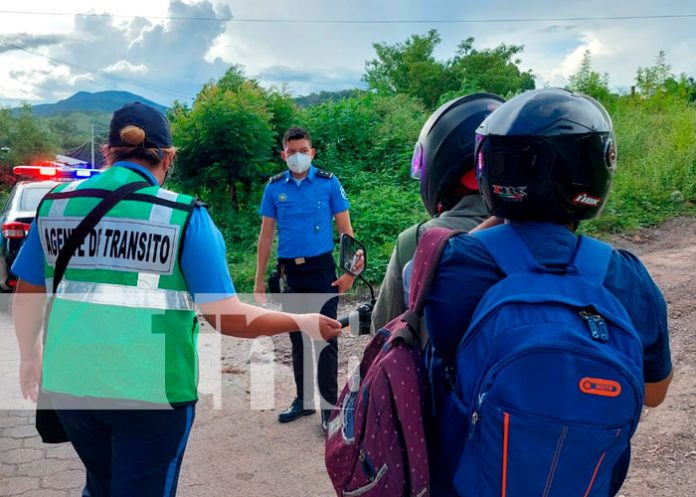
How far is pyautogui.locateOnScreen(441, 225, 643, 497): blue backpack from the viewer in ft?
3.65

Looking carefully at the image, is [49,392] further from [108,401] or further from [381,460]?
[381,460]

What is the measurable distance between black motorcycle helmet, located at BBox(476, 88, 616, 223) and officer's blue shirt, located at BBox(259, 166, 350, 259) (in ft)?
10.4

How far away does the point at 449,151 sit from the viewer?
6.16 ft

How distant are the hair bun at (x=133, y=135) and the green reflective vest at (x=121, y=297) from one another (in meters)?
0.10

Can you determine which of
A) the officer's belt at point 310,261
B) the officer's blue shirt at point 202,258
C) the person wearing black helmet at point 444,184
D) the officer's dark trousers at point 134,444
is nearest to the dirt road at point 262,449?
the officer's belt at point 310,261

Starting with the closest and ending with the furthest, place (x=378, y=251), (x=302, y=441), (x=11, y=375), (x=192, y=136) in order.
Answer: (x=302, y=441) → (x=11, y=375) → (x=378, y=251) → (x=192, y=136)

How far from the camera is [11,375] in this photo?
571cm

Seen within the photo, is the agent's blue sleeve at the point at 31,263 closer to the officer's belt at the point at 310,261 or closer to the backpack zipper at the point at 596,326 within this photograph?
the backpack zipper at the point at 596,326

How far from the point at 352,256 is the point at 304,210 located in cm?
231

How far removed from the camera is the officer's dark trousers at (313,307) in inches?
175

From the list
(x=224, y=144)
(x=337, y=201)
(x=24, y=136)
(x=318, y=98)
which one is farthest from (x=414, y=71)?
(x=24, y=136)

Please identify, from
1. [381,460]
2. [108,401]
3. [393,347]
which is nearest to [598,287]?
[393,347]

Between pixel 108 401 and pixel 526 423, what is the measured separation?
1.44m

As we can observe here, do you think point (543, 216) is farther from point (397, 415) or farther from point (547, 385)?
point (397, 415)
